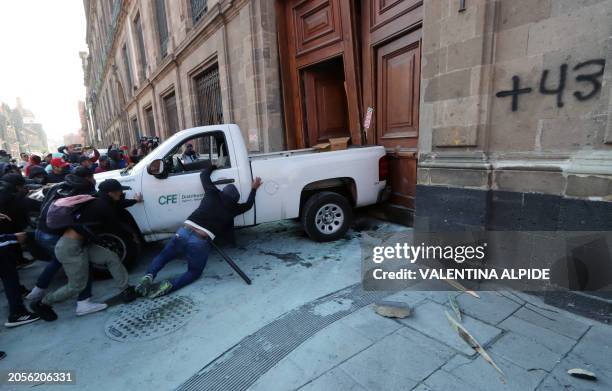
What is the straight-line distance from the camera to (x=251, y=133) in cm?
845

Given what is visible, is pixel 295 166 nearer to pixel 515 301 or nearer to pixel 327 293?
pixel 327 293

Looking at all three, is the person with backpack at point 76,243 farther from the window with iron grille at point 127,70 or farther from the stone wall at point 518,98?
the window with iron grille at point 127,70

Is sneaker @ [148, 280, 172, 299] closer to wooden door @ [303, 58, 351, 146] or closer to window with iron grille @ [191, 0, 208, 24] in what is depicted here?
wooden door @ [303, 58, 351, 146]

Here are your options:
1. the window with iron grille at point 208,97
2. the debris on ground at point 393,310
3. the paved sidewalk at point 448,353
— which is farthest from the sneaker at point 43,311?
the window with iron grille at point 208,97

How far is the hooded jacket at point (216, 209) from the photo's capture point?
3.82 meters

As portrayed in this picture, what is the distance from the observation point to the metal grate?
2279mm

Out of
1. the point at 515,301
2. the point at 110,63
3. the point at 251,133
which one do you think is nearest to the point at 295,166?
the point at 515,301

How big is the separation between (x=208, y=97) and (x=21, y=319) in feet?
30.7

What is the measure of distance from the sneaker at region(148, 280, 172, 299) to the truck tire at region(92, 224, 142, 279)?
0.93 m

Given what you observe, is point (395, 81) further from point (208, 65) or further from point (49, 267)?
point (208, 65)

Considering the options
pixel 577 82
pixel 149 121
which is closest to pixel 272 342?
pixel 577 82

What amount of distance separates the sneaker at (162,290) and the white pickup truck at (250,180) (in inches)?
37.4

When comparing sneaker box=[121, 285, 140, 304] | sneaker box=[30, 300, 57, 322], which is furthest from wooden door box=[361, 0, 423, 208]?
sneaker box=[30, 300, 57, 322]

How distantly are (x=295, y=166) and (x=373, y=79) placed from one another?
2.83 m
